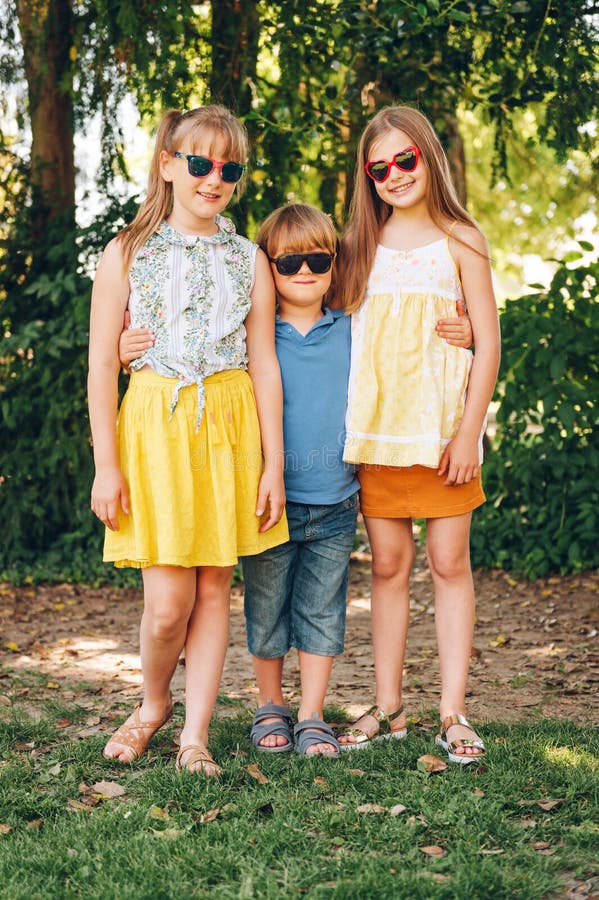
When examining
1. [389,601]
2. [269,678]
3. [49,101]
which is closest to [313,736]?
[269,678]

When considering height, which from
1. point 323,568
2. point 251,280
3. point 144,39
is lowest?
point 323,568

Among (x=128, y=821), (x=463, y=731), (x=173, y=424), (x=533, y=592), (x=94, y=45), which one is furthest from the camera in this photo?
(x=533, y=592)

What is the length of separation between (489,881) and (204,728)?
1.11 metres

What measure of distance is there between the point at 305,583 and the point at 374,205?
4.25 feet

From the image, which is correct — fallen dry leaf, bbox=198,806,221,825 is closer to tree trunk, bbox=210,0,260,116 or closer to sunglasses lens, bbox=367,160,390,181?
sunglasses lens, bbox=367,160,390,181

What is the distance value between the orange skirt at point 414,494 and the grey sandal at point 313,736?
0.73 meters

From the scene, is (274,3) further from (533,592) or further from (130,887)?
(130,887)

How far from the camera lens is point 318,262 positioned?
3.18 metres

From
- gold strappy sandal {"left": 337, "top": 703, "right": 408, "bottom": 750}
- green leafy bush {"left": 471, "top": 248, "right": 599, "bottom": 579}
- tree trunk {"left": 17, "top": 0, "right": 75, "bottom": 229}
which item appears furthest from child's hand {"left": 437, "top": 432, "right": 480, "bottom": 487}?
tree trunk {"left": 17, "top": 0, "right": 75, "bottom": 229}

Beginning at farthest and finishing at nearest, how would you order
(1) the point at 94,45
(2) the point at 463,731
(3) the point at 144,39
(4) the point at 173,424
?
(1) the point at 94,45, (3) the point at 144,39, (2) the point at 463,731, (4) the point at 173,424

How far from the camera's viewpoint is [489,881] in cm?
236

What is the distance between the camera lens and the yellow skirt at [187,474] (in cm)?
297

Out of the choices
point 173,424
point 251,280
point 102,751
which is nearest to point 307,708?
point 102,751

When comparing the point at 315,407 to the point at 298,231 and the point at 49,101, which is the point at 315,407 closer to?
the point at 298,231
